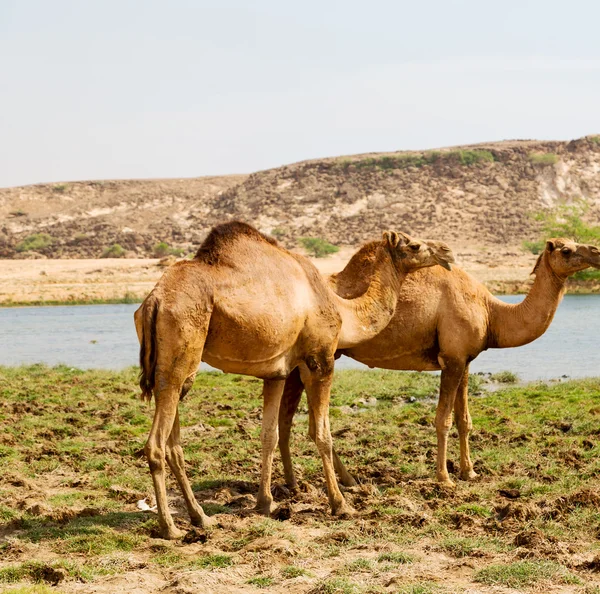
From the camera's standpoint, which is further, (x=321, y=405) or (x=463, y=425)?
(x=463, y=425)

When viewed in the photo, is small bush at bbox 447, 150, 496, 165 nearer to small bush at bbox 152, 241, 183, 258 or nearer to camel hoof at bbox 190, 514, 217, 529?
small bush at bbox 152, 241, 183, 258

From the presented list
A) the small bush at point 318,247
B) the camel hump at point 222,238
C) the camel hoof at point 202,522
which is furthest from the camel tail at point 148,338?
the small bush at point 318,247

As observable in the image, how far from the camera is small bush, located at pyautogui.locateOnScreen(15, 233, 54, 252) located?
235 feet

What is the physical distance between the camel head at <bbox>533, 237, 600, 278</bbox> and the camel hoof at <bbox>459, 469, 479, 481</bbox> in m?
2.38

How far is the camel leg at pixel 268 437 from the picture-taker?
8.52m

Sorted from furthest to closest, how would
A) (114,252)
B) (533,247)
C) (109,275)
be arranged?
1. (114,252)
2. (533,247)
3. (109,275)

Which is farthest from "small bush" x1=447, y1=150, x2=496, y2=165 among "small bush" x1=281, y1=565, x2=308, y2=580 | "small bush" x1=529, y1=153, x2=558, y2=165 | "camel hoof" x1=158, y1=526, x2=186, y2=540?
"small bush" x1=281, y1=565, x2=308, y2=580

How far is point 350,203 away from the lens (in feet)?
256

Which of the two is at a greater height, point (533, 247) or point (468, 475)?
point (533, 247)

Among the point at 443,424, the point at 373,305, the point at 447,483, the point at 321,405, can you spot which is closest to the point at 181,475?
the point at 321,405

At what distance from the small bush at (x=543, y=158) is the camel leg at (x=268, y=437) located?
77.3 meters

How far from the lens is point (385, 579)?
6.41 m

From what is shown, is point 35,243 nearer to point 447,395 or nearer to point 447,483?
point 447,395

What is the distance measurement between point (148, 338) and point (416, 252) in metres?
3.30
